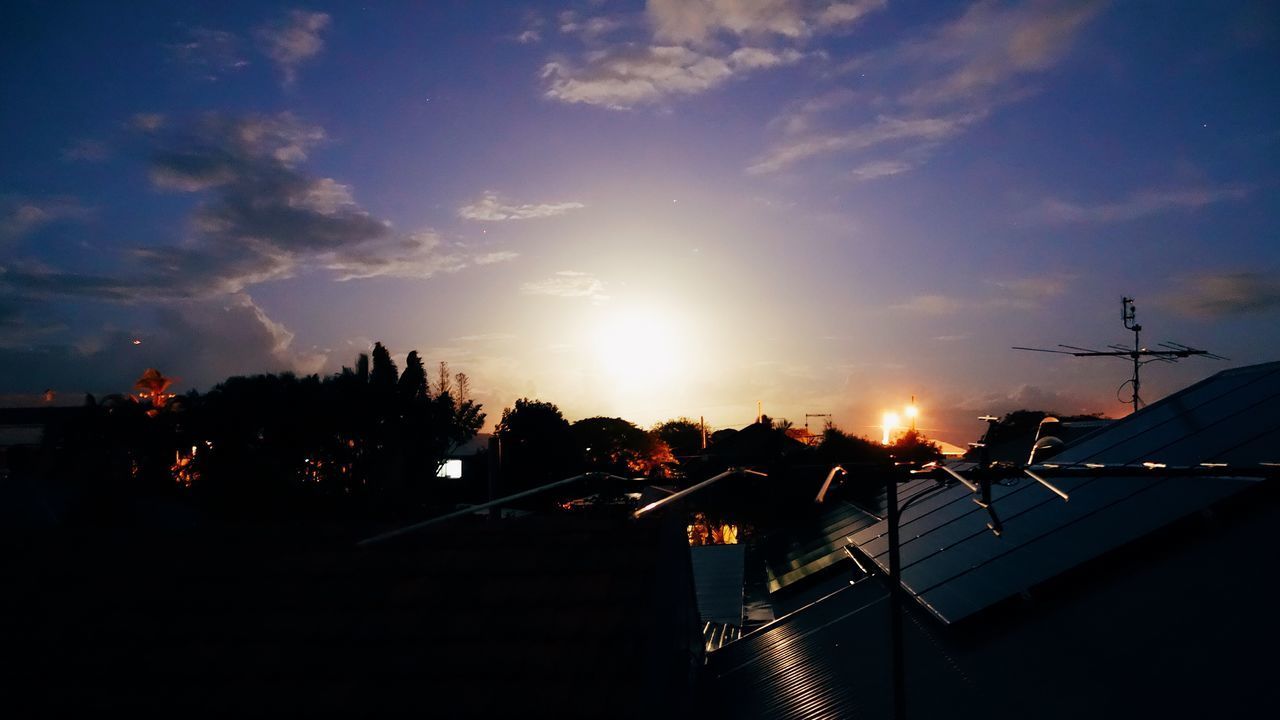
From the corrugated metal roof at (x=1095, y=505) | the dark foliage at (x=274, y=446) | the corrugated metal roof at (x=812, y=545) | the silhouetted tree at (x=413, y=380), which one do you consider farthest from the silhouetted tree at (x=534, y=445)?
the corrugated metal roof at (x=1095, y=505)

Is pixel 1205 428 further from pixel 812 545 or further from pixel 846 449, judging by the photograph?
pixel 846 449

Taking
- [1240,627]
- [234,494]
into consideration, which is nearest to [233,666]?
[1240,627]

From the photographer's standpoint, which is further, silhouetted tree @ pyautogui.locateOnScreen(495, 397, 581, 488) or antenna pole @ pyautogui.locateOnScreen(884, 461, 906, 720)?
silhouetted tree @ pyautogui.locateOnScreen(495, 397, 581, 488)

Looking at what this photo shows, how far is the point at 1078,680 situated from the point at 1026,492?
6.80 m

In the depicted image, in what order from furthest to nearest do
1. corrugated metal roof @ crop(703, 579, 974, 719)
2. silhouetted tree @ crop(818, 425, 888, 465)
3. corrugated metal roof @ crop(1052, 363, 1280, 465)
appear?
silhouetted tree @ crop(818, 425, 888, 465)
corrugated metal roof @ crop(1052, 363, 1280, 465)
corrugated metal roof @ crop(703, 579, 974, 719)

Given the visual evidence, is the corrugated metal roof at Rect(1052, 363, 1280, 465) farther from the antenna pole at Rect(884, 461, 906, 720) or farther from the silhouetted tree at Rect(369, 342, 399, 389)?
the silhouetted tree at Rect(369, 342, 399, 389)

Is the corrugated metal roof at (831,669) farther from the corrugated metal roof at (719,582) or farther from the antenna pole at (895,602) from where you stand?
the corrugated metal roof at (719,582)

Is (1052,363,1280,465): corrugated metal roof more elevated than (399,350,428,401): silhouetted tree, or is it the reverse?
(399,350,428,401): silhouetted tree

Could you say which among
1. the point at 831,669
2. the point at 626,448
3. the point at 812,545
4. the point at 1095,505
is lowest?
the point at 626,448

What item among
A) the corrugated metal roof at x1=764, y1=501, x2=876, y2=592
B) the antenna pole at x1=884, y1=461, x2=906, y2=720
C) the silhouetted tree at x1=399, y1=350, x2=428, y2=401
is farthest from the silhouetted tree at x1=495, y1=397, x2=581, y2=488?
the antenna pole at x1=884, y1=461, x2=906, y2=720

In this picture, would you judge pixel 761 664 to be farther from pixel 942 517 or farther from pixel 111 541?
pixel 111 541

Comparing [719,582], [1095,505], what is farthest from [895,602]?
[719,582]

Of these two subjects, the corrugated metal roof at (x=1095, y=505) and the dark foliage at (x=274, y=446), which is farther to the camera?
the dark foliage at (x=274, y=446)

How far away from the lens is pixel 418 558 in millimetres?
7332
